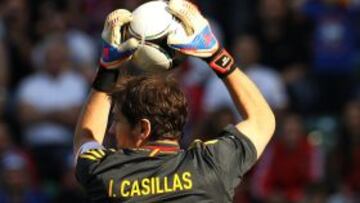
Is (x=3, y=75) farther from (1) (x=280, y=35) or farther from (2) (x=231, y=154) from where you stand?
(2) (x=231, y=154)

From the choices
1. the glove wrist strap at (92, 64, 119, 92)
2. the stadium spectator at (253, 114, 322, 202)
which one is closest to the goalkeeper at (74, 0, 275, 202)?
the glove wrist strap at (92, 64, 119, 92)

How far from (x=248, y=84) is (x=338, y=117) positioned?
7103 mm

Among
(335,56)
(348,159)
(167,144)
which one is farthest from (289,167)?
(167,144)

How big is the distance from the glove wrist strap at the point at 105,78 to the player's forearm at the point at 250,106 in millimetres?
508

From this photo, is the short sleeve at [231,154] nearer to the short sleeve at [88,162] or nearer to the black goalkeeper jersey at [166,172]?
the black goalkeeper jersey at [166,172]

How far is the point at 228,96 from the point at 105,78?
6.23m

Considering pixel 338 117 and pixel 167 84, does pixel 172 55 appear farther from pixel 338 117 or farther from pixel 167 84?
pixel 338 117

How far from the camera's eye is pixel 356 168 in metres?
10.8

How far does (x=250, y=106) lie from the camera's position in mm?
4820

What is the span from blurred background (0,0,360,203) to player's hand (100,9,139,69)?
5487mm

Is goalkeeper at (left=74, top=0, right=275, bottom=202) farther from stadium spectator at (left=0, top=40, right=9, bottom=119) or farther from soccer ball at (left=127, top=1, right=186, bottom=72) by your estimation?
stadium spectator at (left=0, top=40, right=9, bottom=119)

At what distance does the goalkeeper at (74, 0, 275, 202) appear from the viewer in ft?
14.8

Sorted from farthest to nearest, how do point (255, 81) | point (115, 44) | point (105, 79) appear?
point (255, 81) → point (105, 79) → point (115, 44)

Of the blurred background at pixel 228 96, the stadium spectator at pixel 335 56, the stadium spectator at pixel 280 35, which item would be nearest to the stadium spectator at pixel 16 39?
the blurred background at pixel 228 96
